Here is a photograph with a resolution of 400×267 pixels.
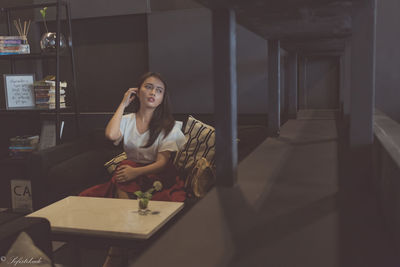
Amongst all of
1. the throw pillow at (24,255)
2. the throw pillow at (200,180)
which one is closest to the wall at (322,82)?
the throw pillow at (200,180)

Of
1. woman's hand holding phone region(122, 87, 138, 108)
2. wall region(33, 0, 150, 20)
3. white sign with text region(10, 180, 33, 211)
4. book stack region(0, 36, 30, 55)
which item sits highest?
wall region(33, 0, 150, 20)

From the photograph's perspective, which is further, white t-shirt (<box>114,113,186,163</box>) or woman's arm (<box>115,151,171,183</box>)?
white t-shirt (<box>114,113,186,163</box>)

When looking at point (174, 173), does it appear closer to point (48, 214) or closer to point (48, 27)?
point (48, 214)

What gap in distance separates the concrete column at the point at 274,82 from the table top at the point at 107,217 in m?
0.84

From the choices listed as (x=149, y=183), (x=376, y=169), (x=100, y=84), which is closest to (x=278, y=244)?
(x=376, y=169)

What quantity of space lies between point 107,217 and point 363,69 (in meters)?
1.22

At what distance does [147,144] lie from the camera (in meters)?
2.45

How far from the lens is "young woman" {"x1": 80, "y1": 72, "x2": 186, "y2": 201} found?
91.0 inches

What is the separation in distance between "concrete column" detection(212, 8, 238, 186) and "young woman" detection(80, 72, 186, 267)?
1083mm

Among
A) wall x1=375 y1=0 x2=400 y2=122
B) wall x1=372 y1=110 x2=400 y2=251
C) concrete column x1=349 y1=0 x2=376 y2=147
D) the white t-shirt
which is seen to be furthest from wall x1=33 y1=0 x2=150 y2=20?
wall x1=372 y1=110 x2=400 y2=251

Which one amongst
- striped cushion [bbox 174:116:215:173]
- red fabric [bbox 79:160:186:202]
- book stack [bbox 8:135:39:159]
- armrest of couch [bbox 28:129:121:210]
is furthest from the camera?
book stack [bbox 8:135:39:159]

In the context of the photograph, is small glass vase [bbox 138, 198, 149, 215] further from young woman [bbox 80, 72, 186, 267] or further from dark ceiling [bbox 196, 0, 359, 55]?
dark ceiling [bbox 196, 0, 359, 55]

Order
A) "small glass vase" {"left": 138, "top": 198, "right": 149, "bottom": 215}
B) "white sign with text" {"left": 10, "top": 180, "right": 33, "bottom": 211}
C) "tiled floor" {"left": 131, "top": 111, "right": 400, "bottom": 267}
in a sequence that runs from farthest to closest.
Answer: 1. "white sign with text" {"left": 10, "top": 180, "right": 33, "bottom": 211}
2. "small glass vase" {"left": 138, "top": 198, "right": 149, "bottom": 215}
3. "tiled floor" {"left": 131, "top": 111, "right": 400, "bottom": 267}

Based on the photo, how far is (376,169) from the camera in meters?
1.15
